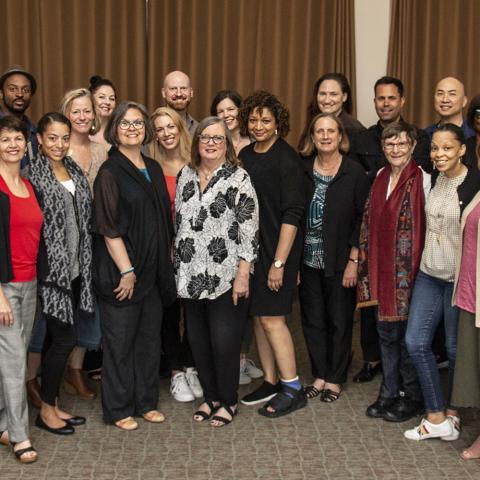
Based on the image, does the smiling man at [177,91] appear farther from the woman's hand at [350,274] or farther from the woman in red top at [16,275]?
the woman in red top at [16,275]

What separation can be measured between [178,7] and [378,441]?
4.13 metres

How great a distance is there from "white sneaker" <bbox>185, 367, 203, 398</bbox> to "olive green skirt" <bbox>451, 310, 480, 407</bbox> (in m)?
1.35

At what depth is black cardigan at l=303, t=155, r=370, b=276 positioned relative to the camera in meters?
3.66

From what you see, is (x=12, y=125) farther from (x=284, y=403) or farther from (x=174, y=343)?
(x=284, y=403)

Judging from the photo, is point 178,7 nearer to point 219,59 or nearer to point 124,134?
point 219,59

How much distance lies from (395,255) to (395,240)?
0.07 m

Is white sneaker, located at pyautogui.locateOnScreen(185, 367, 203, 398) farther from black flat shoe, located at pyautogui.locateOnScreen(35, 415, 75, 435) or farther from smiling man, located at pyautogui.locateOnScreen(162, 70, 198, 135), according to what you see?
smiling man, located at pyautogui.locateOnScreen(162, 70, 198, 135)

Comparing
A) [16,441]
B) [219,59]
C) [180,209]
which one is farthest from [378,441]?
[219,59]

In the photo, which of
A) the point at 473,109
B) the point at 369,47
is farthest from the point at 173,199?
the point at 369,47

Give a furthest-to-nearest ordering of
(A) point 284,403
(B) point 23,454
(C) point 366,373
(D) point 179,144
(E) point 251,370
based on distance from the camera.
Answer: (E) point 251,370 → (C) point 366,373 → (D) point 179,144 → (A) point 284,403 → (B) point 23,454

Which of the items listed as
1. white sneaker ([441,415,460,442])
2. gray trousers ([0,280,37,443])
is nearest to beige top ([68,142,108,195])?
gray trousers ([0,280,37,443])

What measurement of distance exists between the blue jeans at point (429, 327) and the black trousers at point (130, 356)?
1.20m

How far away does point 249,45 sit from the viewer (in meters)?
6.28

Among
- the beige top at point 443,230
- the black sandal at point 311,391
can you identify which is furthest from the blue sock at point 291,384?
the beige top at point 443,230
